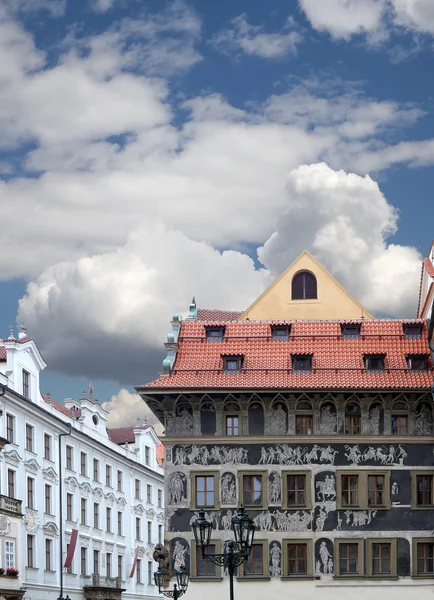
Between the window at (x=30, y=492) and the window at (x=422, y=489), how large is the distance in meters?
23.7

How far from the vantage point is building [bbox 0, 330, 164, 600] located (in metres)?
63.0

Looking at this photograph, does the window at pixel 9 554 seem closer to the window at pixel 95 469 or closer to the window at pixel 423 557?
the window at pixel 95 469

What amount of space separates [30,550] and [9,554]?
4014 millimetres

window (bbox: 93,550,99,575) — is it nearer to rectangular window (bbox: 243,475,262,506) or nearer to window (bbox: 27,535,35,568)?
window (bbox: 27,535,35,568)

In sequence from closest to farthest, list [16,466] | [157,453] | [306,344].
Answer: [306,344] < [16,466] < [157,453]

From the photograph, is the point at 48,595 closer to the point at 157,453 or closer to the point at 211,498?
the point at 211,498

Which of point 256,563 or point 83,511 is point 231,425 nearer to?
point 256,563

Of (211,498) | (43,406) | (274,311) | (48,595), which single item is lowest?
(48,595)

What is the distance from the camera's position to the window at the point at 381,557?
4953cm

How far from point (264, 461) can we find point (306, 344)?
20.7 feet

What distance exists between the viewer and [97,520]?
7744 centimetres

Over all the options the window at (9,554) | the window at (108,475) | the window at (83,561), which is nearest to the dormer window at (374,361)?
the window at (9,554)

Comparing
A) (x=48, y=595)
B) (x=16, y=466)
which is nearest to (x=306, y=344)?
(x=16, y=466)

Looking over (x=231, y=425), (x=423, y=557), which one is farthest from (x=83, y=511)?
(x=423, y=557)
